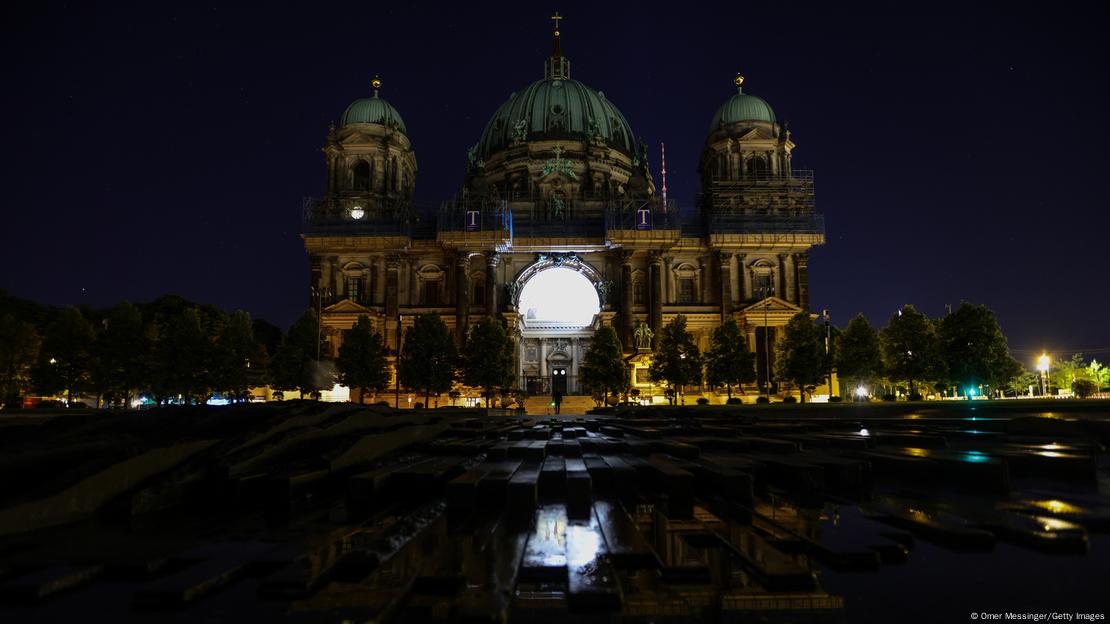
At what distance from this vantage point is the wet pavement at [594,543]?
3258 millimetres

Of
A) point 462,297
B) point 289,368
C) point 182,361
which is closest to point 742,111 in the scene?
point 462,297

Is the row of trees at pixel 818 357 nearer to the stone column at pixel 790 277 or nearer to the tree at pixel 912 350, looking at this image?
the tree at pixel 912 350

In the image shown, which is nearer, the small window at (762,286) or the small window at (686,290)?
the small window at (762,286)

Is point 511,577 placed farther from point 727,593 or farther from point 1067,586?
point 1067,586

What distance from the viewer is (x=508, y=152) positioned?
255 ft

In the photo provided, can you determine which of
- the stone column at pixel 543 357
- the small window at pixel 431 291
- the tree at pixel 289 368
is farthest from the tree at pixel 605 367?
the tree at pixel 289 368

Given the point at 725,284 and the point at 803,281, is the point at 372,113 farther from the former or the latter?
the point at 803,281

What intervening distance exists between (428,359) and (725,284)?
3240cm

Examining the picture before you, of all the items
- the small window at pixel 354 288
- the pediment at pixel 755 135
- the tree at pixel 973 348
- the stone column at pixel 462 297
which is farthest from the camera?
the pediment at pixel 755 135

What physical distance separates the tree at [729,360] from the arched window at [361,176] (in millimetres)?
42969

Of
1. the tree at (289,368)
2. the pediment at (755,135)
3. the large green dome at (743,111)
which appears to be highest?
the large green dome at (743,111)

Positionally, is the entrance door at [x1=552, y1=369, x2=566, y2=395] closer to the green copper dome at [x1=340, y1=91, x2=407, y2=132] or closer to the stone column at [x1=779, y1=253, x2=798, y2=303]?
the stone column at [x1=779, y1=253, x2=798, y2=303]

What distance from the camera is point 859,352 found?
56812 millimetres

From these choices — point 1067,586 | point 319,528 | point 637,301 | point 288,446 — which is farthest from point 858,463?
point 637,301
